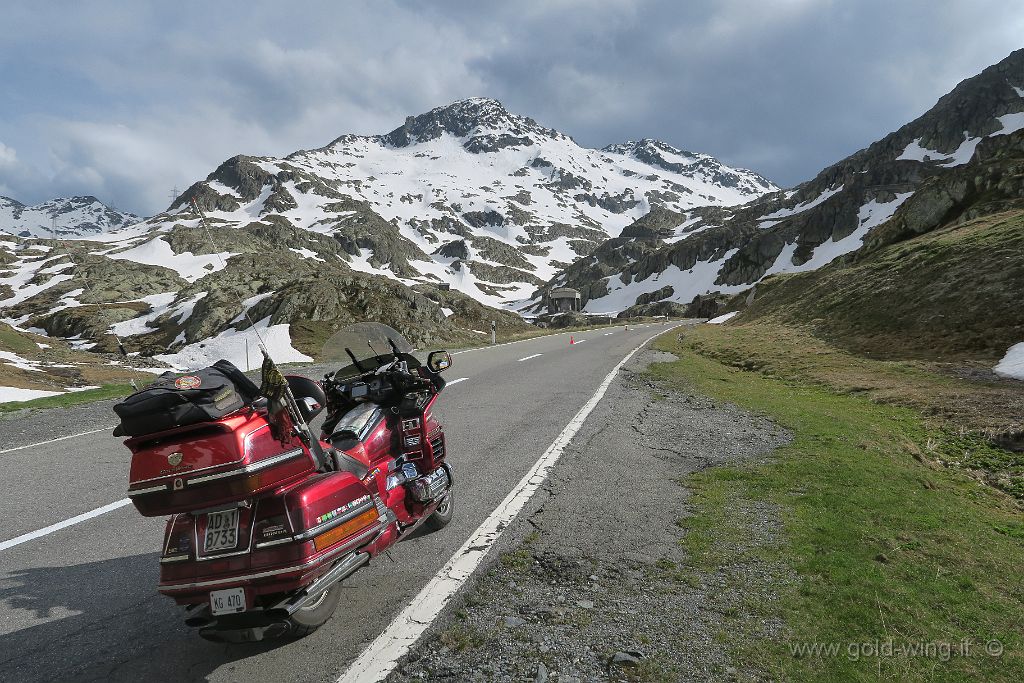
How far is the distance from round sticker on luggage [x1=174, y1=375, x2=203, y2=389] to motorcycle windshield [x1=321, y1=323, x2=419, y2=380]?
7.61 ft

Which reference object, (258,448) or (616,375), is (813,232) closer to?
(616,375)

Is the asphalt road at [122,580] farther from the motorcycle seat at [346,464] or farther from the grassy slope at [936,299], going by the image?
the grassy slope at [936,299]

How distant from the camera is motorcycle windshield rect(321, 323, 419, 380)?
5465 millimetres

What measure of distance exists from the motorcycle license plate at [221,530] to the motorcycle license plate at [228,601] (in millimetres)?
250

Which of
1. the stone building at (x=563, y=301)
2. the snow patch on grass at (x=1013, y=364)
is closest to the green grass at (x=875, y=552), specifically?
the snow patch on grass at (x=1013, y=364)

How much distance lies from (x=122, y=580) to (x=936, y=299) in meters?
23.5

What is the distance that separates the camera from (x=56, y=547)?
188 inches

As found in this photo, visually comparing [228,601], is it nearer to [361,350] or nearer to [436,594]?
[436,594]

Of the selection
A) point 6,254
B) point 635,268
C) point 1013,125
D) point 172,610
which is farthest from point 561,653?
point 6,254

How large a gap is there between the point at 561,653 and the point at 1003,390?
1231 cm

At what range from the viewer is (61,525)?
526cm

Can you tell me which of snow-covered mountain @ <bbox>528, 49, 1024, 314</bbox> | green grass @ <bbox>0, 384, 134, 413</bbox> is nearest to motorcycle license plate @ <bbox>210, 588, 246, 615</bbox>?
green grass @ <bbox>0, 384, 134, 413</bbox>

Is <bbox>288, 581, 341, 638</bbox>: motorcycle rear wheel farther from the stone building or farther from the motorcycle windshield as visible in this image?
the stone building

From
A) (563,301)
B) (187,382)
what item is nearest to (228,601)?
(187,382)
